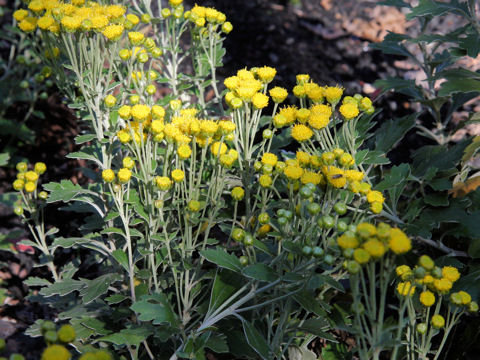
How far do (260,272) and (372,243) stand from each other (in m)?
0.39

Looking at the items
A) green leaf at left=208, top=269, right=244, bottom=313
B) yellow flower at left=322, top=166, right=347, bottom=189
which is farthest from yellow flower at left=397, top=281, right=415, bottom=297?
green leaf at left=208, top=269, right=244, bottom=313

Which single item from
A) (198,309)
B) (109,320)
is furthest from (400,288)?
(109,320)

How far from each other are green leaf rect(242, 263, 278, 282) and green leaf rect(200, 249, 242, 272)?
11 centimetres

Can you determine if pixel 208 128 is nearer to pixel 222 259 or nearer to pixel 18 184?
pixel 222 259

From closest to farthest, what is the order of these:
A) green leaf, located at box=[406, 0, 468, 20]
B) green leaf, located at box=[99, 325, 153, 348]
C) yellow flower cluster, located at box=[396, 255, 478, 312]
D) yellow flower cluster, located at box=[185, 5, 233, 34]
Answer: yellow flower cluster, located at box=[396, 255, 478, 312] → green leaf, located at box=[99, 325, 153, 348] → yellow flower cluster, located at box=[185, 5, 233, 34] → green leaf, located at box=[406, 0, 468, 20]

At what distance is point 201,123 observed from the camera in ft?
5.86

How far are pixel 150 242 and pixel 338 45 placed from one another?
10.3 feet

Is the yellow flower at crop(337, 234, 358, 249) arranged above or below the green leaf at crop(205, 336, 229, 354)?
above

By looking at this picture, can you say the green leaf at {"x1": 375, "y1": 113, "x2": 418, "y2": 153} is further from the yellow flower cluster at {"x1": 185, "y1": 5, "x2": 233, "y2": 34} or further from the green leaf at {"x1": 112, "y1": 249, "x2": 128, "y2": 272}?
the green leaf at {"x1": 112, "y1": 249, "x2": 128, "y2": 272}

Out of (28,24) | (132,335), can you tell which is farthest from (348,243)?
(28,24)

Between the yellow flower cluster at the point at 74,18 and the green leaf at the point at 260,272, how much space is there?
1.02m

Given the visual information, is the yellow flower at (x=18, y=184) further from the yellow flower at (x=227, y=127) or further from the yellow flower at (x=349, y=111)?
the yellow flower at (x=349, y=111)

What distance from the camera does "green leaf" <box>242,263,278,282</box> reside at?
1.48 meters

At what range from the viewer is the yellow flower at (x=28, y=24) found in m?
1.94
